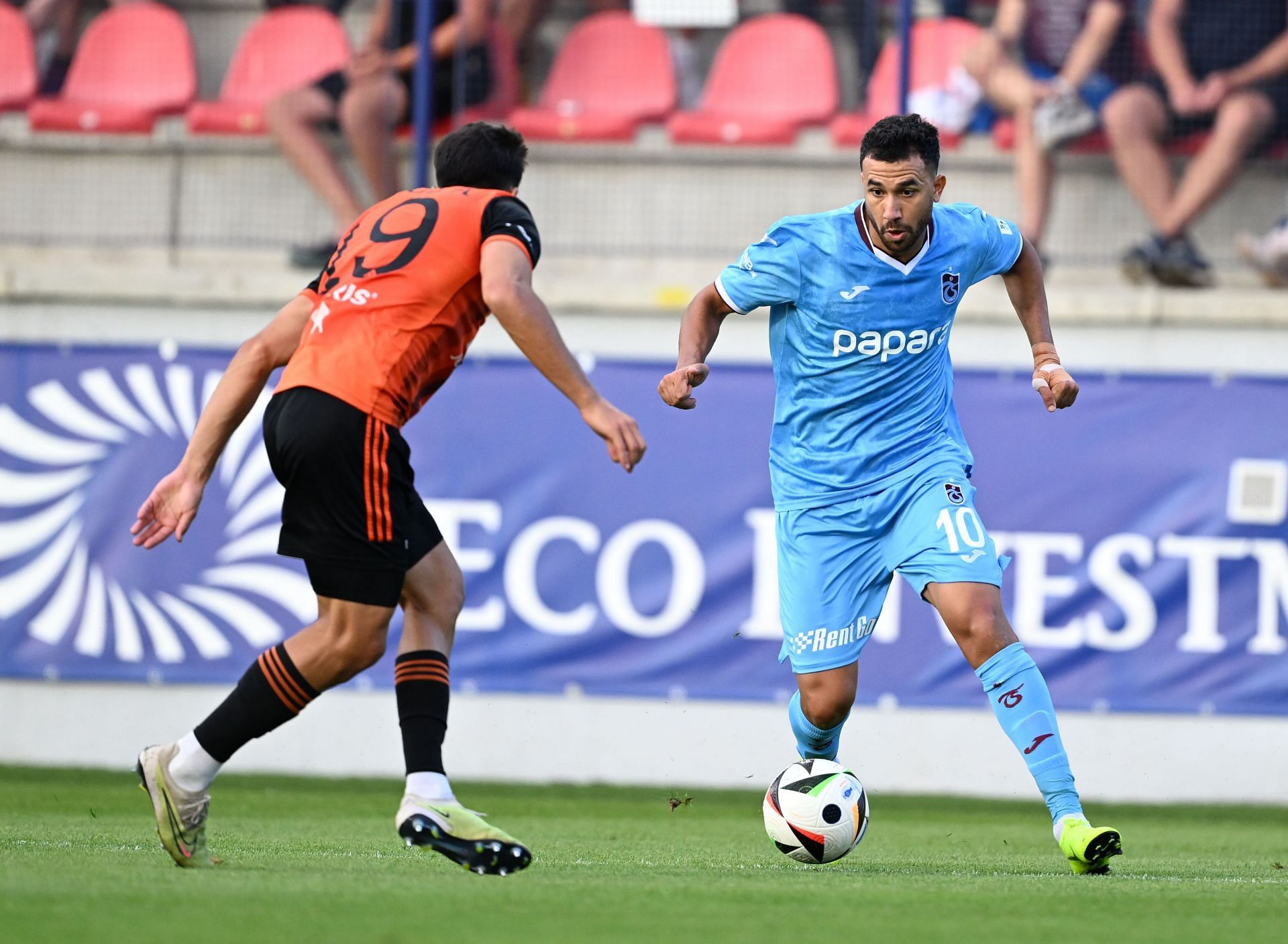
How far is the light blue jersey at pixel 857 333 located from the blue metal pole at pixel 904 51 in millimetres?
4523

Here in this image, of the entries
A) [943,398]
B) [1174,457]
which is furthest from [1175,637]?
[943,398]

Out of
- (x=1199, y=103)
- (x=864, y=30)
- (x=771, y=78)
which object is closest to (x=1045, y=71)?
(x=1199, y=103)

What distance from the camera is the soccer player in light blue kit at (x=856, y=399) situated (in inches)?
203

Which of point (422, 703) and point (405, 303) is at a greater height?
point (405, 303)

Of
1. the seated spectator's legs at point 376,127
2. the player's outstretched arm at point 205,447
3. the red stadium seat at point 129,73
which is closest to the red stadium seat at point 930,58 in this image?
the seated spectator's legs at point 376,127

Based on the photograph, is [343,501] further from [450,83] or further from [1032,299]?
[450,83]

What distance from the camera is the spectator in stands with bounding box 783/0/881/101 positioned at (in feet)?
33.4

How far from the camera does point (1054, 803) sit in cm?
484

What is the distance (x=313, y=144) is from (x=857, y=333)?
226 inches

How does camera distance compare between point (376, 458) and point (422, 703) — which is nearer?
point (376, 458)

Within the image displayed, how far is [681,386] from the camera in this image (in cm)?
474

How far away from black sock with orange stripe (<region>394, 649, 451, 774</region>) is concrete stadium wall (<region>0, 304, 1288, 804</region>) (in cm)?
457

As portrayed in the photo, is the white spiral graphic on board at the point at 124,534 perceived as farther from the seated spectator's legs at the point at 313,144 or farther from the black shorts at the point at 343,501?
the black shorts at the point at 343,501

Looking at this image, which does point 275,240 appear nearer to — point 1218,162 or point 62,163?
point 62,163
